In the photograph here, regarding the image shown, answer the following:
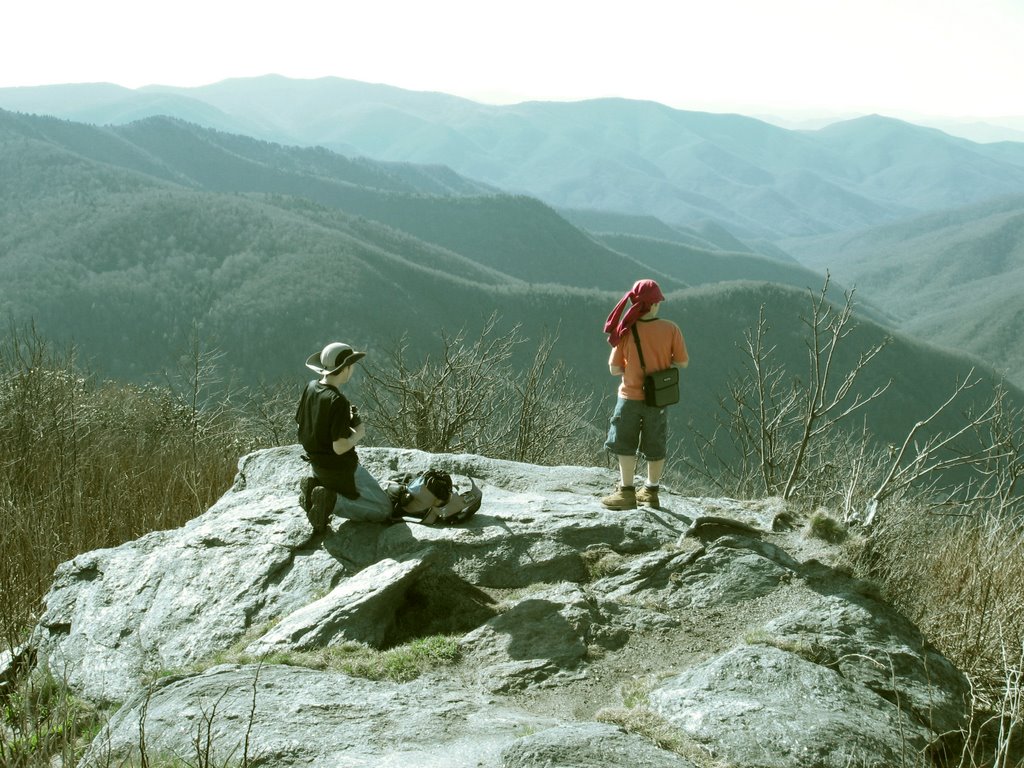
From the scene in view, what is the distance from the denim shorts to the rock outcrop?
48 cm

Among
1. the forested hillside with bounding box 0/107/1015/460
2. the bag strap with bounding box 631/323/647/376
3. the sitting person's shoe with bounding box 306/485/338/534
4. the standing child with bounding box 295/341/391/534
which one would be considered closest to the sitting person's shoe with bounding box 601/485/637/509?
the bag strap with bounding box 631/323/647/376

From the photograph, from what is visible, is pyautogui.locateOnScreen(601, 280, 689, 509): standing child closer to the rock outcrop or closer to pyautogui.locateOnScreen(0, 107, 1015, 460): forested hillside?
the rock outcrop

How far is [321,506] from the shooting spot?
623cm

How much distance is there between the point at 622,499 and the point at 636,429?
1.78 ft

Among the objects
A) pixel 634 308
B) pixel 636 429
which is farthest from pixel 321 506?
pixel 634 308

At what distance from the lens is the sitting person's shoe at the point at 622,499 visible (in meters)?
6.72

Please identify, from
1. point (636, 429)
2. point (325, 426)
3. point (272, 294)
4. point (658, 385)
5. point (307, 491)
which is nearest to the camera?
point (325, 426)

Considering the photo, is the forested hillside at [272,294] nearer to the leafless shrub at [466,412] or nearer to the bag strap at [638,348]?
the leafless shrub at [466,412]

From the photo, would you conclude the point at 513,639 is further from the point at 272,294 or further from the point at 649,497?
the point at 272,294

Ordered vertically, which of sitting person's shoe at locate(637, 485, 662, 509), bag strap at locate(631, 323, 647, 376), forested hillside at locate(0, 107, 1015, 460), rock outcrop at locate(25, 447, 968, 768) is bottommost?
forested hillside at locate(0, 107, 1015, 460)

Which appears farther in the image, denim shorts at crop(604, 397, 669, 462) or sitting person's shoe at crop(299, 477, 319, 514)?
denim shorts at crop(604, 397, 669, 462)

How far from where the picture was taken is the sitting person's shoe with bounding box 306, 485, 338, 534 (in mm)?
6203

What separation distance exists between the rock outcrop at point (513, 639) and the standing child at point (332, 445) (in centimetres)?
22

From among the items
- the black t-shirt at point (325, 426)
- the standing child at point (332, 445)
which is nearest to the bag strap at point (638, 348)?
the standing child at point (332, 445)
